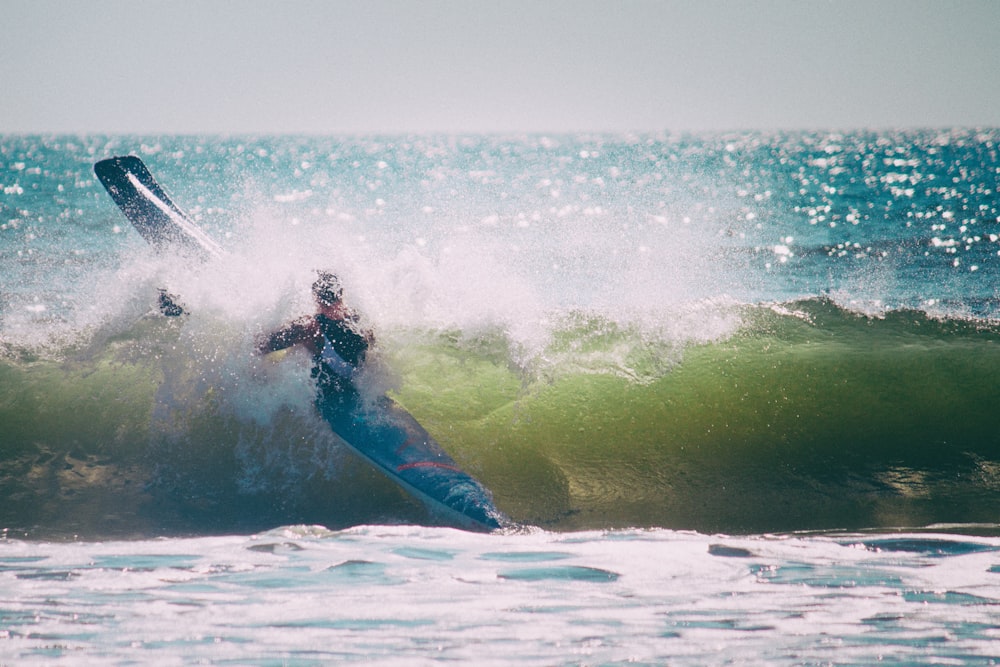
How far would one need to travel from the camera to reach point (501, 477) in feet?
15.4

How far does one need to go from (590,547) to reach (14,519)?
10.7 ft

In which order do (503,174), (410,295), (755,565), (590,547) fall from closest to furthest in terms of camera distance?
(755,565)
(590,547)
(410,295)
(503,174)

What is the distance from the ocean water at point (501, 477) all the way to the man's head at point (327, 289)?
0.09 m

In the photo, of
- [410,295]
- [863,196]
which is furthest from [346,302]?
[863,196]

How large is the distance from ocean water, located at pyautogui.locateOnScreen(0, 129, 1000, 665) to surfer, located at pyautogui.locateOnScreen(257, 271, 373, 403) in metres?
0.11

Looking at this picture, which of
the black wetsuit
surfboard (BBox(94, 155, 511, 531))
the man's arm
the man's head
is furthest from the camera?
the man's head

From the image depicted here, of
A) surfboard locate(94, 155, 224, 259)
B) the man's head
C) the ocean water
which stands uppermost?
surfboard locate(94, 155, 224, 259)

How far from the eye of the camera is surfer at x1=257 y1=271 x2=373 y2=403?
498 cm

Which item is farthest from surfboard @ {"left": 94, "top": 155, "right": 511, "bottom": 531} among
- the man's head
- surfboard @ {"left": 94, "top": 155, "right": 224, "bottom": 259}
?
surfboard @ {"left": 94, "top": 155, "right": 224, "bottom": 259}

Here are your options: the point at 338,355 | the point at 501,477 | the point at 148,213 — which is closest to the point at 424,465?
the point at 501,477

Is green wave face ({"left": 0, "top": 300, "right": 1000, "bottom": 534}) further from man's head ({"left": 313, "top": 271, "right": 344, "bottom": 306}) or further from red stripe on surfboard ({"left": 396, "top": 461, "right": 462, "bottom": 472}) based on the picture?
man's head ({"left": 313, "top": 271, "right": 344, "bottom": 306})

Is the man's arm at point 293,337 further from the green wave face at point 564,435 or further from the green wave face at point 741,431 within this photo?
the green wave face at point 741,431

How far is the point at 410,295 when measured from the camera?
5887mm

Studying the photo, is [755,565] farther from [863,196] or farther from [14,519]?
[863,196]
